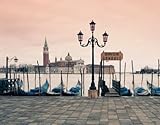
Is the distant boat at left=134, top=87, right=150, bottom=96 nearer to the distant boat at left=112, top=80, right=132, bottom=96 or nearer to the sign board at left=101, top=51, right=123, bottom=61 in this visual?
the distant boat at left=112, top=80, right=132, bottom=96

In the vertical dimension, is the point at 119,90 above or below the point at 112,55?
below

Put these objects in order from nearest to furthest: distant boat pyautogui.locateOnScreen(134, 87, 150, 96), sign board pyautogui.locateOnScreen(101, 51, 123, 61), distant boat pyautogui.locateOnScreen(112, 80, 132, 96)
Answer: distant boat pyautogui.locateOnScreen(112, 80, 132, 96)
sign board pyautogui.locateOnScreen(101, 51, 123, 61)
distant boat pyautogui.locateOnScreen(134, 87, 150, 96)

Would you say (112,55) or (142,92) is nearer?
(112,55)

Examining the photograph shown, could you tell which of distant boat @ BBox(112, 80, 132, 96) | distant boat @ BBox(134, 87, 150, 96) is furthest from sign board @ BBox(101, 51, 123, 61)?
distant boat @ BBox(134, 87, 150, 96)

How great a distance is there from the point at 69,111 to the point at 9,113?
224 cm

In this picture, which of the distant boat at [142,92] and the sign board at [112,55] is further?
the distant boat at [142,92]

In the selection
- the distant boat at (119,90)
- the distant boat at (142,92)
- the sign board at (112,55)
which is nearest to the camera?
the distant boat at (119,90)

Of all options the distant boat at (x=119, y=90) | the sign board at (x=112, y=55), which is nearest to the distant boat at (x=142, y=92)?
the distant boat at (x=119, y=90)

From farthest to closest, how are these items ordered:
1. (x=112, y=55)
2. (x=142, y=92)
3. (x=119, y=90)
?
(x=142, y=92) → (x=112, y=55) → (x=119, y=90)

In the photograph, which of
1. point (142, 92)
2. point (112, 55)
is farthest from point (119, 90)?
point (142, 92)

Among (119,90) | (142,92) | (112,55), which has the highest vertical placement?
(112,55)

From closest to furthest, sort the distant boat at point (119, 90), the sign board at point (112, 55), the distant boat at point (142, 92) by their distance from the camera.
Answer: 1. the distant boat at point (119, 90)
2. the sign board at point (112, 55)
3. the distant boat at point (142, 92)

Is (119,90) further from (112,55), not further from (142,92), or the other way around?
(142,92)

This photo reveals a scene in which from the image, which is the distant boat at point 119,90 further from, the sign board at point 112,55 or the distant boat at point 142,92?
the sign board at point 112,55
